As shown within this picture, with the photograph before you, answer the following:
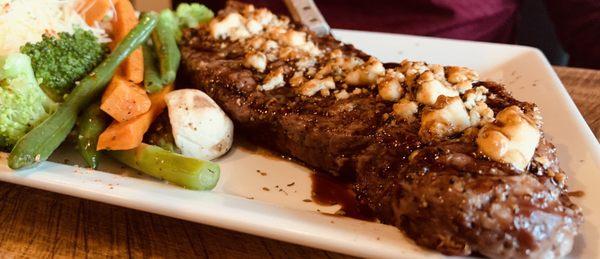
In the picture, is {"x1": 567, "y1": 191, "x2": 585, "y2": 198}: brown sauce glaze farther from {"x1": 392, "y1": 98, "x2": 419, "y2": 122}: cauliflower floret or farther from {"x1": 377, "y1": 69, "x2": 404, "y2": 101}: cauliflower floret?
{"x1": 377, "y1": 69, "x2": 404, "y2": 101}: cauliflower floret

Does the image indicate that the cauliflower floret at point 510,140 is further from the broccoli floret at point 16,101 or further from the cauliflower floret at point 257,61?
the broccoli floret at point 16,101

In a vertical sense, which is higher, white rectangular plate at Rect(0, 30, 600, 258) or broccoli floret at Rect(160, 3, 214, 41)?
broccoli floret at Rect(160, 3, 214, 41)

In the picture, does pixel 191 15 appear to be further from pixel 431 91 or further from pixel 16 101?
pixel 431 91

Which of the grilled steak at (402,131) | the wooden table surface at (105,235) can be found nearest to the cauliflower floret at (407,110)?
the grilled steak at (402,131)

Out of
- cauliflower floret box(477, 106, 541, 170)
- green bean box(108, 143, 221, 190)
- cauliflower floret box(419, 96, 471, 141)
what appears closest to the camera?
cauliflower floret box(477, 106, 541, 170)

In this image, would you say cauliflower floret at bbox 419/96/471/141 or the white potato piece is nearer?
cauliflower floret at bbox 419/96/471/141

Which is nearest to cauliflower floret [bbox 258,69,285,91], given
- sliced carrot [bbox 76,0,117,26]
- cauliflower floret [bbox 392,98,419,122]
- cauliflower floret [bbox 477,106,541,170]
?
cauliflower floret [bbox 392,98,419,122]

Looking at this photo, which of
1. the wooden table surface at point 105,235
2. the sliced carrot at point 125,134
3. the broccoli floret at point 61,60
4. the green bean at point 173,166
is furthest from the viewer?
the broccoli floret at point 61,60
